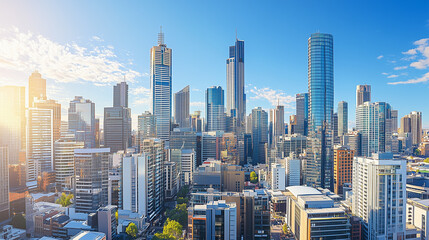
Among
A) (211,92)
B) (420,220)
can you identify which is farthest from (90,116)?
(420,220)

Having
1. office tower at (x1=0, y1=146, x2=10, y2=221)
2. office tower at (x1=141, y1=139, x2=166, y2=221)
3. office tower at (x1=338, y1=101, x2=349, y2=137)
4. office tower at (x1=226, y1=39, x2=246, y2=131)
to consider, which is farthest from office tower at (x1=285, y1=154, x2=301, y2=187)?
office tower at (x1=226, y1=39, x2=246, y2=131)

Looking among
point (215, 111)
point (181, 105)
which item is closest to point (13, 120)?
point (181, 105)

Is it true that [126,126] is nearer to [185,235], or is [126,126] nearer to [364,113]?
[185,235]

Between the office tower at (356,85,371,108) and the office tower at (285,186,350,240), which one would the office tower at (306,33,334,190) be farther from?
the office tower at (356,85,371,108)

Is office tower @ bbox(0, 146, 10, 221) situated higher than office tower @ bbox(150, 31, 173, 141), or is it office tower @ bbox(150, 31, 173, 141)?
office tower @ bbox(150, 31, 173, 141)

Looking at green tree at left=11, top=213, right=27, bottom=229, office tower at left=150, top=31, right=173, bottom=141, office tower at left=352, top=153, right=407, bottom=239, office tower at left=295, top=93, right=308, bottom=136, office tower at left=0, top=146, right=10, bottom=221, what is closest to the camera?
office tower at left=352, top=153, right=407, bottom=239

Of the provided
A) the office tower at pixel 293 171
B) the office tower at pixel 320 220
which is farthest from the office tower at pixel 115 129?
the office tower at pixel 320 220

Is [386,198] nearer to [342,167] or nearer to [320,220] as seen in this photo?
[320,220]
